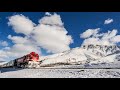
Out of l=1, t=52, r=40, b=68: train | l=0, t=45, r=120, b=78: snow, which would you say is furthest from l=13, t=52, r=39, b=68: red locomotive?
l=0, t=45, r=120, b=78: snow

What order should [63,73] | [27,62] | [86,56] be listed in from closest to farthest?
[63,73]
[86,56]
[27,62]

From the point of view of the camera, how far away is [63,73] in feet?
22.2

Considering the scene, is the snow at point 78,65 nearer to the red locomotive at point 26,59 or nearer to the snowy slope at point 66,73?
the snowy slope at point 66,73

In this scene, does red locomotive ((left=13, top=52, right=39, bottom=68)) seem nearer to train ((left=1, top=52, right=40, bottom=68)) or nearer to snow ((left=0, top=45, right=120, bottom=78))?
train ((left=1, top=52, right=40, bottom=68))

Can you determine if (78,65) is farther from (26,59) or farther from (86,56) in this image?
(26,59)

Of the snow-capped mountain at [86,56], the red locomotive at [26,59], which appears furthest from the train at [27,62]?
the snow-capped mountain at [86,56]

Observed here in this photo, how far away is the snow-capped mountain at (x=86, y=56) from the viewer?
6.74 meters

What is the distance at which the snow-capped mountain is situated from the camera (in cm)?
674

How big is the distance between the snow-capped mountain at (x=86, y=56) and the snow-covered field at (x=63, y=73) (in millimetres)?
135

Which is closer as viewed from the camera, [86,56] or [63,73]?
[63,73]

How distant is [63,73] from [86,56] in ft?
1.51

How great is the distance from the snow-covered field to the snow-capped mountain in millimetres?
135

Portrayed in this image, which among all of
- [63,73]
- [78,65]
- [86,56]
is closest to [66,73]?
[63,73]

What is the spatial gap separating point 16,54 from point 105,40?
139 cm
